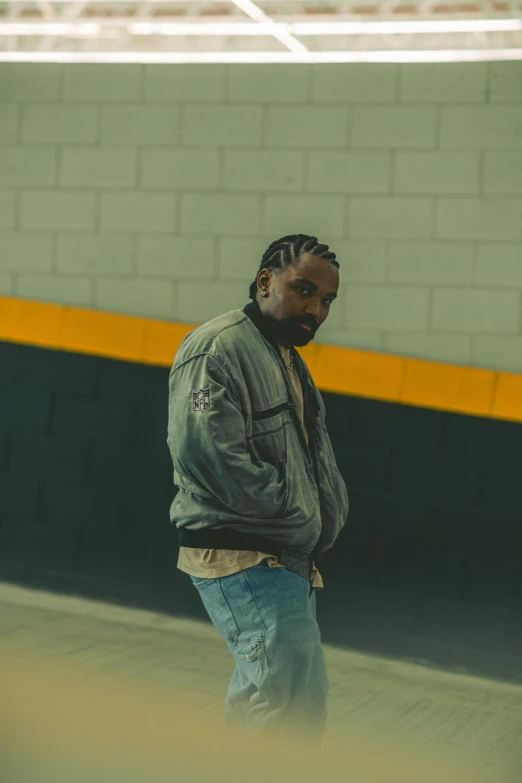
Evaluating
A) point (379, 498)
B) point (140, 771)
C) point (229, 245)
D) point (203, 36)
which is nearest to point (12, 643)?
point (379, 498)

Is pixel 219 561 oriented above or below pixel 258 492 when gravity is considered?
below

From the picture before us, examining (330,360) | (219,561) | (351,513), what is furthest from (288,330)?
(351,513)

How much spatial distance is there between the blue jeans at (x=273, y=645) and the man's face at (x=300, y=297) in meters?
0.67

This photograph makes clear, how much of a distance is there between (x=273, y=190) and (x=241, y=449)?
2937mm

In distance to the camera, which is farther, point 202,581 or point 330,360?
point 330,360

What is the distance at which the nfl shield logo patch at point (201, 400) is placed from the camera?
2.56 m

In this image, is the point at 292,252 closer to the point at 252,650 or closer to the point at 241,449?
the point at 241,449

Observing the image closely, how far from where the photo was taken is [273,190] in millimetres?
5234

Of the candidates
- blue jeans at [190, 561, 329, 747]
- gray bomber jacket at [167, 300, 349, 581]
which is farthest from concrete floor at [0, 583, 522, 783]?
gray bomber jacket at [167, 300, 349, 581]

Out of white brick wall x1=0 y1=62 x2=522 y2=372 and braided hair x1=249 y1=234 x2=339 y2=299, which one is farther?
white brick wall x1=0 y1=62 x2=522 y2=372

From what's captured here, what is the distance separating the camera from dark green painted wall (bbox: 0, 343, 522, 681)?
4984 millimetres

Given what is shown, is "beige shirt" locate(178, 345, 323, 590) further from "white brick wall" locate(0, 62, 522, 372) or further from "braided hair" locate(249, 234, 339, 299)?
"white brick wall" locate(0, 62, 522, 372)

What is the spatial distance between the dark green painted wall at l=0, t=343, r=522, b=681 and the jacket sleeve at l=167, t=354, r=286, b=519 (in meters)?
2.58

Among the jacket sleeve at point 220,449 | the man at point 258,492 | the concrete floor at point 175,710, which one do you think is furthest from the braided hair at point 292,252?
the concrete floor at point 175,710
